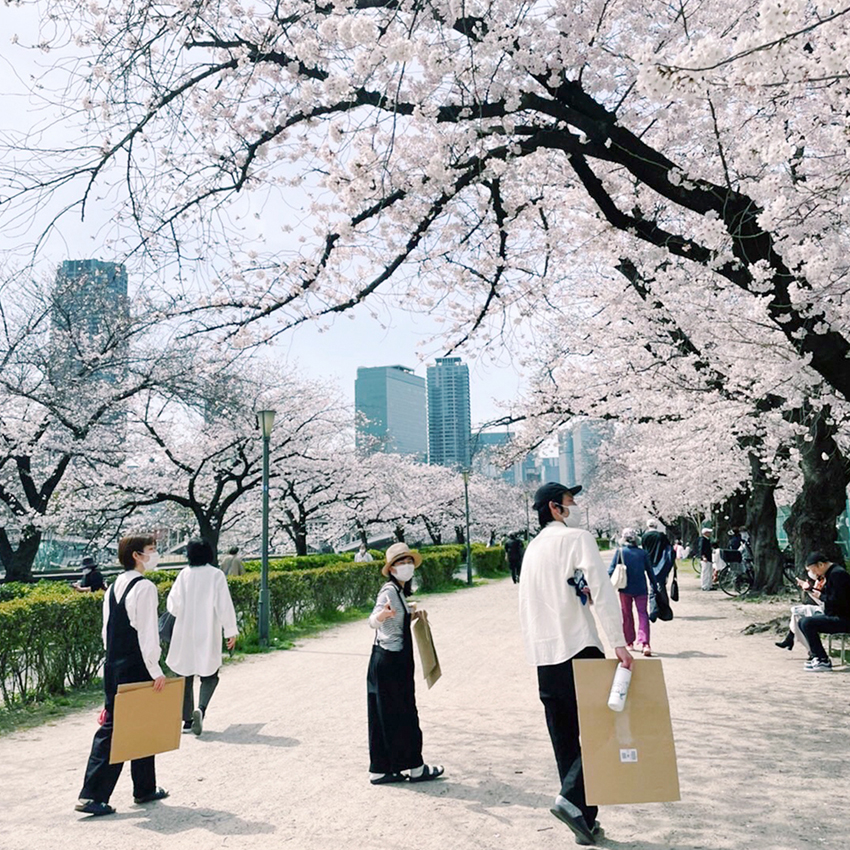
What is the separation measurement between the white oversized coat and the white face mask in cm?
192

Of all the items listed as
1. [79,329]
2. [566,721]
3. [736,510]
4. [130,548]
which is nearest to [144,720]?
[130,548]

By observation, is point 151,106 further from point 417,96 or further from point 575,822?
point 575,822

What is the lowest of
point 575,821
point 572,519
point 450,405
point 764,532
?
point 575,821

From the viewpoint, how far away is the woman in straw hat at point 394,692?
461 centimetres

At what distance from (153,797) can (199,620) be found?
6.29 ft

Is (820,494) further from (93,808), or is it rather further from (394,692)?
(93,808)

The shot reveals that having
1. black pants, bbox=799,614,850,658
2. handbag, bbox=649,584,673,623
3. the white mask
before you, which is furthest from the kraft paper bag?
handbag, bbox=649,584,673,623

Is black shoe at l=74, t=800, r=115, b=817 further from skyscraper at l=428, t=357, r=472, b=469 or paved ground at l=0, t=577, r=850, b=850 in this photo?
skyscraper at l=428, t=357, r=472, b=469

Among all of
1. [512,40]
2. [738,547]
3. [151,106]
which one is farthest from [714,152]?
[738,547]

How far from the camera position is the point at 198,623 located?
6.19 metres

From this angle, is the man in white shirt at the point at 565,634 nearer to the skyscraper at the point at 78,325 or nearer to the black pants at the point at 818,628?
the black pants at the point at 818,628

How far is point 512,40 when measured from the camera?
17.7 feet

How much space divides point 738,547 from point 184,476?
15.8 m

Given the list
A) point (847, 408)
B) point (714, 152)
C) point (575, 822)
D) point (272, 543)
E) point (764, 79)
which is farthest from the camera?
point (272, 543)
